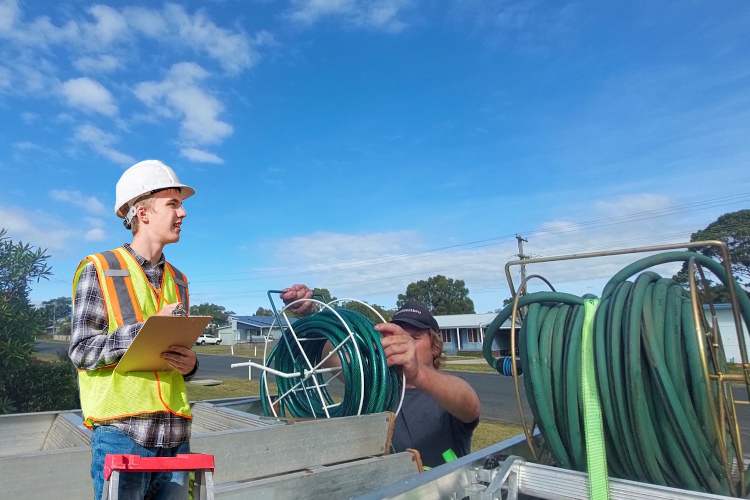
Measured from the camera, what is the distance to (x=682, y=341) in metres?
1.92

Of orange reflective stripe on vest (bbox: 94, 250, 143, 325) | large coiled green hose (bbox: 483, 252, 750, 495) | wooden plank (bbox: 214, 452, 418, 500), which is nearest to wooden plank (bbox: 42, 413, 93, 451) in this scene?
wooden plank (bbox: 214, 452, 418, 500)

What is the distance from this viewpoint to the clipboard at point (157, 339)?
1.74 metres

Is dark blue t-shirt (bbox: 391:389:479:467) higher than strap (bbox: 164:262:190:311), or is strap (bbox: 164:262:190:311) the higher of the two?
strap (bbox: 164:262:190:311)

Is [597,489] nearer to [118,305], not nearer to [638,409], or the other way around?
[638,409]

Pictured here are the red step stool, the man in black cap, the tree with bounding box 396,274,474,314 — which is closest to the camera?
the red step stool

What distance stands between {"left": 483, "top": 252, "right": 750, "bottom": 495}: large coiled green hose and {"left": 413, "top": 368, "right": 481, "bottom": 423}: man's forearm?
128 cm

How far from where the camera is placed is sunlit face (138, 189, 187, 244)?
2186 millimetres

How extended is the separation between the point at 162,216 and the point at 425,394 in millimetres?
2387

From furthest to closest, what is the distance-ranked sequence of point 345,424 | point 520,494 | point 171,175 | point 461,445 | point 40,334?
1. point 40,334
2. point 461,445
3. point 345,424
4. point 171,175
5. point 520,494

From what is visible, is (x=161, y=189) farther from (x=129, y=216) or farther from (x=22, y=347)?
(x=22, y=347)

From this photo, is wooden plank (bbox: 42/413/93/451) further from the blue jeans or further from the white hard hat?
the white hard hat

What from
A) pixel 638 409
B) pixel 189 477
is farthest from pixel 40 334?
pixel 638 409

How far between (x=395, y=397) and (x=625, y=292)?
5.69 feet

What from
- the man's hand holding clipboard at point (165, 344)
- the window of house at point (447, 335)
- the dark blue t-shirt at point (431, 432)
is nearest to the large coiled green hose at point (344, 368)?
the dark blue t-shirt at point (431, 432)
